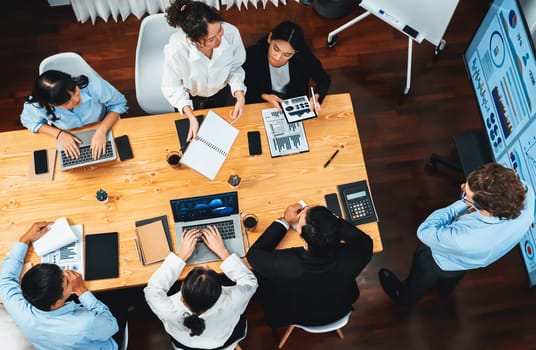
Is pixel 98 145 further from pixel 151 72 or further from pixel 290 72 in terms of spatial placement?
pixel 290 72

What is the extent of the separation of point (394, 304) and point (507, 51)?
1827 mm

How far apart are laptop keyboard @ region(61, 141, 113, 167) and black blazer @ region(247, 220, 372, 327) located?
1.03 meters

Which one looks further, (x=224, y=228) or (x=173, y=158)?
(x=173, y=158)

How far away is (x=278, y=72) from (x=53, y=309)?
1893 mm

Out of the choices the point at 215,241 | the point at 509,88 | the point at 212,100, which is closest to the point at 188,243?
the point at 215,241

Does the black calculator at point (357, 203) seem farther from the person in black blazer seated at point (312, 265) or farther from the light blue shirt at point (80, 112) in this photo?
the light blue shirt at point (80, 112)

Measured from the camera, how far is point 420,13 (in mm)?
3488

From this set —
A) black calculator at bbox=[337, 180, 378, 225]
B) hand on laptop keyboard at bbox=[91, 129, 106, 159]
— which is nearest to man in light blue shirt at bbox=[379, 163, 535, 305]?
black calculator at bbox=[337, 180, 378, 225]

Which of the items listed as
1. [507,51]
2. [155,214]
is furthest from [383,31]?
[155,214]

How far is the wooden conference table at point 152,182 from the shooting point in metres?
2.64

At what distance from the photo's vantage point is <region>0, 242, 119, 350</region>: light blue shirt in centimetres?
231

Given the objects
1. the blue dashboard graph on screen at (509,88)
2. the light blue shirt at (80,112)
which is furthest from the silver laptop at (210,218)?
the blue dashboard graph on screen at (509,88)

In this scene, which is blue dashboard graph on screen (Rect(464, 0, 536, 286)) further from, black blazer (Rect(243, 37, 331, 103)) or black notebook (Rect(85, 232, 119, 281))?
black notebook (Rect(85, 232, 119, 281))

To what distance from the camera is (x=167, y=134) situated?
9.39ft
